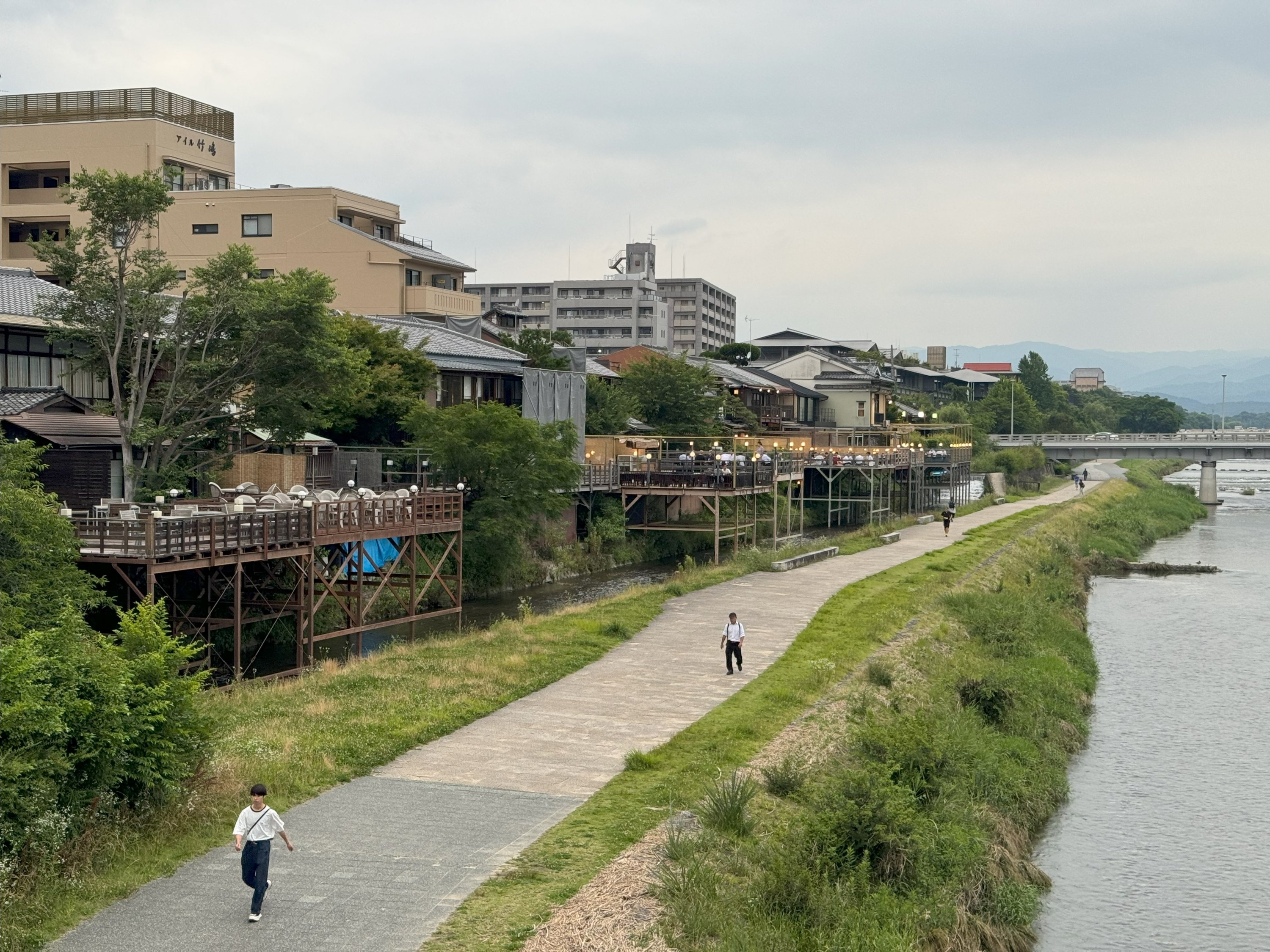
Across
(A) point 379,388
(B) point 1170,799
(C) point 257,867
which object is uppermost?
(A) point 379,388

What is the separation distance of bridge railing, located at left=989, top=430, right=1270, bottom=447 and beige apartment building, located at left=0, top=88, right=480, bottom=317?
65.4 m

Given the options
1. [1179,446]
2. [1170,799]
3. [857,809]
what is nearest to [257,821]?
[857,809]

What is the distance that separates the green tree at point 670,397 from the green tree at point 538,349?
17.3ft

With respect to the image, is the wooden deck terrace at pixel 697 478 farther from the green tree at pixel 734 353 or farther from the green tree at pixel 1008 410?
the green tree at pixel 1008 410

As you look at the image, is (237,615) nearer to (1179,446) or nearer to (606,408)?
(606,408)

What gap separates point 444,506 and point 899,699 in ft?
58.5

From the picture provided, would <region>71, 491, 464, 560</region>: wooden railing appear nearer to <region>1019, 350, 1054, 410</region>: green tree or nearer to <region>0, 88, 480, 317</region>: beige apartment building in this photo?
<region>0, 88, 480, 317</region>: beige apartment building

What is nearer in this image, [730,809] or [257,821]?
[257,821]

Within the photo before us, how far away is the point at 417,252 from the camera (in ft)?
220

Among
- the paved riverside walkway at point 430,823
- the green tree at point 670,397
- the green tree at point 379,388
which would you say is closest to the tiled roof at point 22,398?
the green tree at point 379,388

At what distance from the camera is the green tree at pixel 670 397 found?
74.8 m

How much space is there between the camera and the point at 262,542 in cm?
2897

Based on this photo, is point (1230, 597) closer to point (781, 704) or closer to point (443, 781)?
point (781, 704)

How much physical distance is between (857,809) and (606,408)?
165 ft
